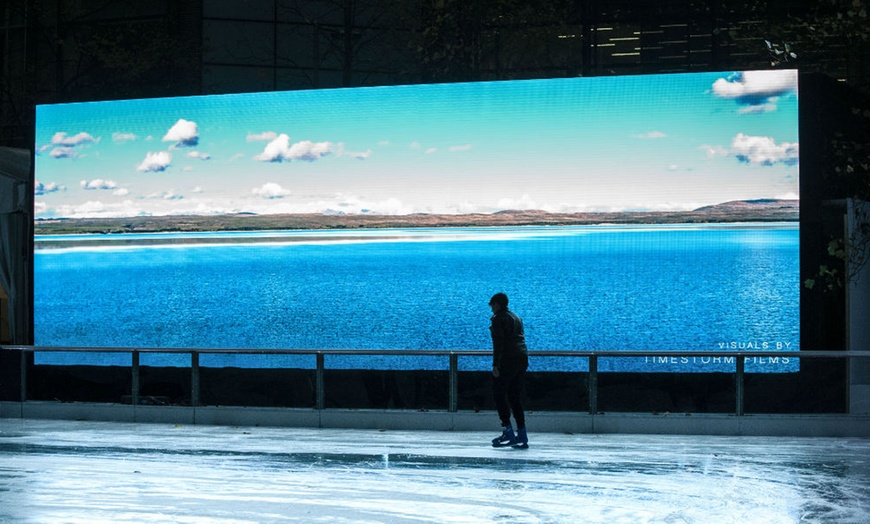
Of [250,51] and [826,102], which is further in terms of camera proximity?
[250,51]

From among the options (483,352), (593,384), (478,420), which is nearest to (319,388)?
(478,420)

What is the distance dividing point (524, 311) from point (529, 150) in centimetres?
251

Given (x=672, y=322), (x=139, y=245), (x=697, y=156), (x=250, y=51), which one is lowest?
(x=672, y=322)

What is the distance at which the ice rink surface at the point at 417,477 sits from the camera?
33.0ft

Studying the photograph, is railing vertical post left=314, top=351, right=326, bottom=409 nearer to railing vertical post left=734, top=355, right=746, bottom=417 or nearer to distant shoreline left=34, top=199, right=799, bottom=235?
distant shoreline left=34, top=199, right=799, bottom=235

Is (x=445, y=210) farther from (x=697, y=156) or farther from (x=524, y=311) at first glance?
(x=697, y=156)

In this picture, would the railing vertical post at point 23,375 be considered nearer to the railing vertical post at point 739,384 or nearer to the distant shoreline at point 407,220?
the distant shoreline at point 407,220

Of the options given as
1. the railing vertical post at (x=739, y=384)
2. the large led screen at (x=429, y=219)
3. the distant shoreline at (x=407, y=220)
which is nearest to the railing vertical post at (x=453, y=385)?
the large led screen at (x=429, y=219)

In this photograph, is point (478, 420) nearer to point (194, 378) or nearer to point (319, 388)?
point (319, 388)

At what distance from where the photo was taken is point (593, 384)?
1551cm

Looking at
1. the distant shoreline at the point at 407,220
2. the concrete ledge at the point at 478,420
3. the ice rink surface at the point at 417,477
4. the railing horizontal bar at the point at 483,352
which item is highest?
the distant shoreline at the point at 407,220

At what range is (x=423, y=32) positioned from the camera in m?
18.8

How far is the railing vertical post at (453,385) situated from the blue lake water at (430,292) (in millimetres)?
136

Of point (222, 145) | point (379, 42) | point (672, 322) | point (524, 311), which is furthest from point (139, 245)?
point (672, 322)
